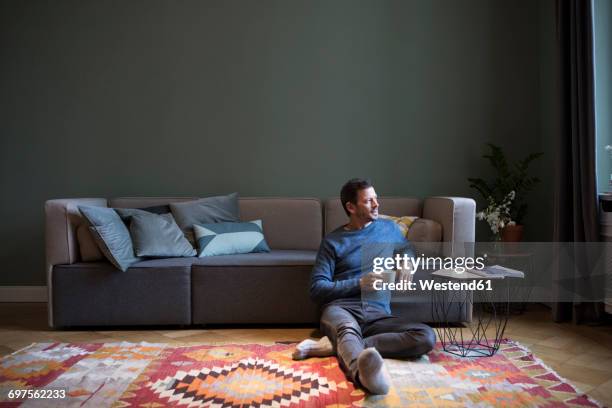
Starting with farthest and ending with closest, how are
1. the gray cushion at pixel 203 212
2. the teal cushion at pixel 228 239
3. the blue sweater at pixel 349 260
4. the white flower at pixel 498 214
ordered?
the white flower at pixel 498 214 < the gray cushion at pixel 203 212 < the teal cushion at pixel 228 239 < the blue sweater at pixel 349 260

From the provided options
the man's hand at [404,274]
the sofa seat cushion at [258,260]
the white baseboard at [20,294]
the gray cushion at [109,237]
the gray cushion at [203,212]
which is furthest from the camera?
the white baseboard at [20,294]

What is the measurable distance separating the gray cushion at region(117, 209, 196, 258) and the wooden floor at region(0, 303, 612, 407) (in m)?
0.45

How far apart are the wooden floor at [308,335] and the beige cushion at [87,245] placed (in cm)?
42

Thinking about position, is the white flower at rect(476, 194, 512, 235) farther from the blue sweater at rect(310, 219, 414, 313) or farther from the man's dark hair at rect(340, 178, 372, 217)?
the man's dark hair at rect(340, 178, 372, 217)

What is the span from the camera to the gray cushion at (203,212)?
3.38 m

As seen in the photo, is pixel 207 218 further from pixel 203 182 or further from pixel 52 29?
pixel 52 29

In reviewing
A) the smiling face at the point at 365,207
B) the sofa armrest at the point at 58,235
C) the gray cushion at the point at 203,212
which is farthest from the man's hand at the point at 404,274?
the sofa armrest at the point at 58,235

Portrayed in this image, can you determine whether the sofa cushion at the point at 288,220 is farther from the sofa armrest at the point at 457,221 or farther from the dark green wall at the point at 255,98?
the sofa armrest at the point at 457,221

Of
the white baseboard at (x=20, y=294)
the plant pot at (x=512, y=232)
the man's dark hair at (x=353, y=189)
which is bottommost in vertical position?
the white baseboard at (x=20, y=294)

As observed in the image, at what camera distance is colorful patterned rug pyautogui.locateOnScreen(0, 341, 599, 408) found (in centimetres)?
186

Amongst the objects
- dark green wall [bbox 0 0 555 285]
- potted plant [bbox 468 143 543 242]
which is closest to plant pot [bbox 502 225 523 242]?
potted plant [bbox 468 143 543 242]

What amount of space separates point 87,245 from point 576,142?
2.94m

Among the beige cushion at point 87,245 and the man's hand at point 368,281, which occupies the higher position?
the beige cushion at point 87,245

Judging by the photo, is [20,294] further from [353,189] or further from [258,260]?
[353,189]
